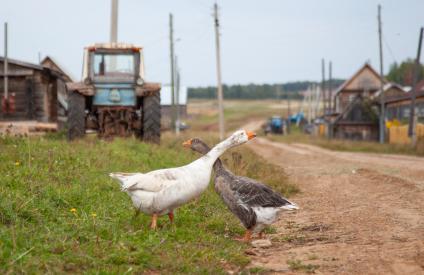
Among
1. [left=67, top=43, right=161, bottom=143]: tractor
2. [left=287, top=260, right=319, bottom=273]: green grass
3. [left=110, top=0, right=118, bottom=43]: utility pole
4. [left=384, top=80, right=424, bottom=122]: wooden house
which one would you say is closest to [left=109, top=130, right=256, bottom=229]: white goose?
[left=287, top=260, right=319, bottom=273]: green grass

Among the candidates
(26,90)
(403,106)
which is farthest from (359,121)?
(26,90)

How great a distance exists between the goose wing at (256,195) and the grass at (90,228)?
1.73 ft

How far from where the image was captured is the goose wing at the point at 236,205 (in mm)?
7453

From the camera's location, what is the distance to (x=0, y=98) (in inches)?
1109

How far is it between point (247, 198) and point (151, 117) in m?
11.7

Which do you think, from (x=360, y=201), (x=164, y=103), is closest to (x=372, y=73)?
(x=164, y=103)

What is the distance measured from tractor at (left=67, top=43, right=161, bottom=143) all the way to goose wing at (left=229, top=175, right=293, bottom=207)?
37.6 feet

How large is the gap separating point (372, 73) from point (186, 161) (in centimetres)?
6274

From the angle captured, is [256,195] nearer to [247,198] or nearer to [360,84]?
[247,198]

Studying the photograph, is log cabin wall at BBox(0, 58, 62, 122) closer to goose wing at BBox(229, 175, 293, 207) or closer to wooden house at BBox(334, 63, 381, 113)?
goose wing at BBox(229, 175, 293, 207)

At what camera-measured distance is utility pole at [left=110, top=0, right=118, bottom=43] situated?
2630 centimetres

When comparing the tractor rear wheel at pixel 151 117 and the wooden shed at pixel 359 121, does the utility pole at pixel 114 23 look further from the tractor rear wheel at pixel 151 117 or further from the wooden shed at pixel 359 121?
the wooden shed at pixel 359 121

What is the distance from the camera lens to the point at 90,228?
21.8 feet

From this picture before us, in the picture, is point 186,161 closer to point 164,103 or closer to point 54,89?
point 54,89
